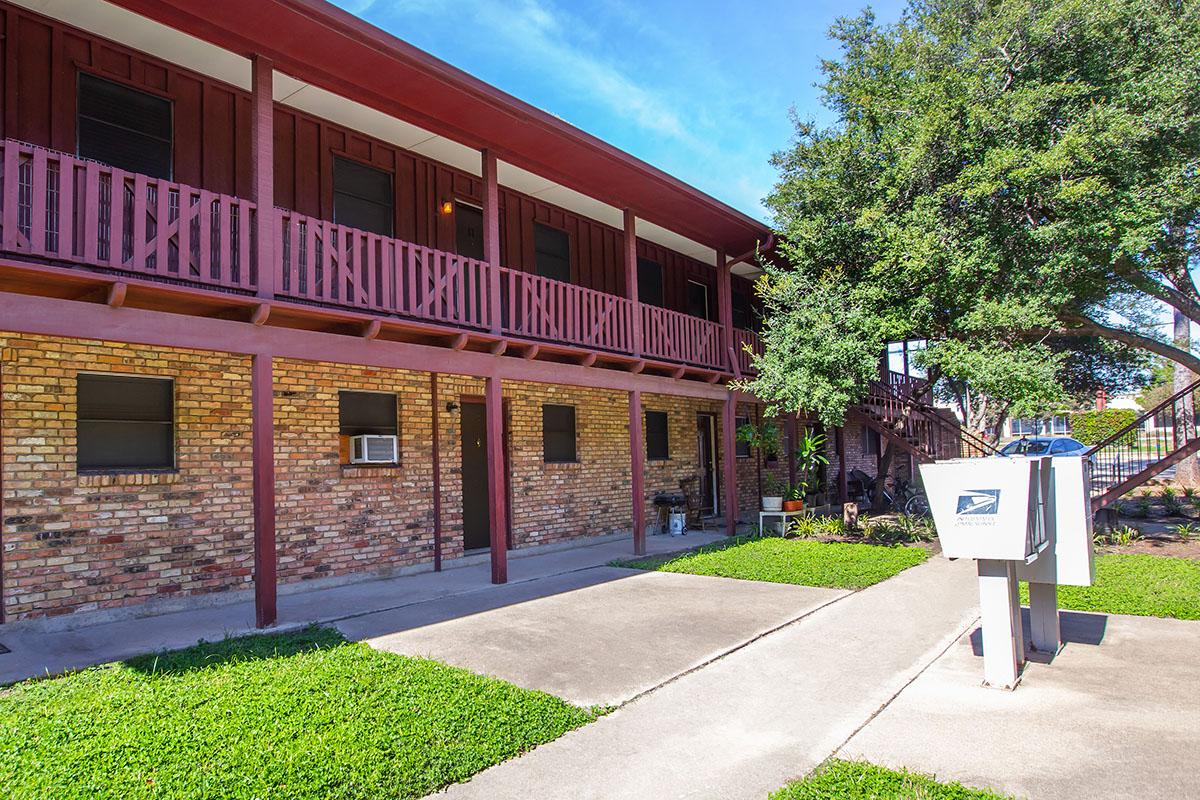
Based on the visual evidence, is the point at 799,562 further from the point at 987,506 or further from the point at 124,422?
the point at 124,422

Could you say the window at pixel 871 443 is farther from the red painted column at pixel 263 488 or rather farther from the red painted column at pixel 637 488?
the red painted column at pixel 263 488

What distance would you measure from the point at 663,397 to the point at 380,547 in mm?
7024

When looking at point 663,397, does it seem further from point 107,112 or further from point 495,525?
point 107,112

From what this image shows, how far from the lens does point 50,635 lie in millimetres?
6273

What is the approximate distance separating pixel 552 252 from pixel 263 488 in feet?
23.8

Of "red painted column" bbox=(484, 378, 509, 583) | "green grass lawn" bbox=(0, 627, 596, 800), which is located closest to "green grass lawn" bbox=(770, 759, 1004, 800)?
"green grass lawn" bbox=(0, 627, 596, 800)

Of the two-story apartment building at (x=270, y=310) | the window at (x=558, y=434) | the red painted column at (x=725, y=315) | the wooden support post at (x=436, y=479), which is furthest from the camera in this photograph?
the red painted column at (x=725, y=315)

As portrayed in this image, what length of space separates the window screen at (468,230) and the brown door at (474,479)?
233cm

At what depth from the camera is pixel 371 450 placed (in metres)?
8.95

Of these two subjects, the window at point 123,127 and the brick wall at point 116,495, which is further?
the window at point 123,127

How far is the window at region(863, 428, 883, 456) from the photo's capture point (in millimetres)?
22578

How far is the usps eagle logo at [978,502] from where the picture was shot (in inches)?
184

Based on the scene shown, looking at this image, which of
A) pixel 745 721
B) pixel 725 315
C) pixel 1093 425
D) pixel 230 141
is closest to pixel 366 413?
pixel 230 141

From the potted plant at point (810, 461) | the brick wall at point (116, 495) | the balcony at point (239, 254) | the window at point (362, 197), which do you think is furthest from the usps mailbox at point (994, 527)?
the potted plant at point (810, 461)
